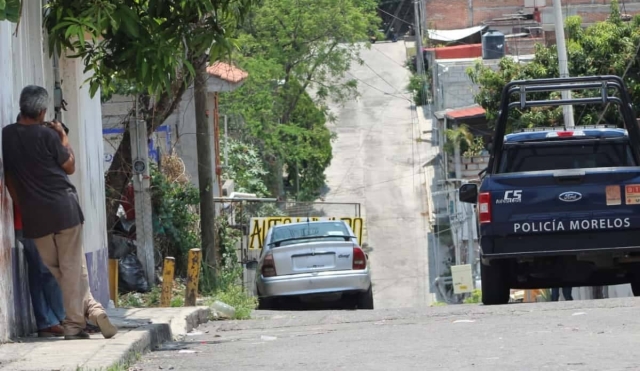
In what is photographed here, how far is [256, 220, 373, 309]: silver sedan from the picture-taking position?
1622 cm

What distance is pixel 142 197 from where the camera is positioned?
55.2 feet

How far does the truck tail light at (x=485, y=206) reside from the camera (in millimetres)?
11805

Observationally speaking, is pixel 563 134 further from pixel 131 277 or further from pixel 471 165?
pixel 471 165

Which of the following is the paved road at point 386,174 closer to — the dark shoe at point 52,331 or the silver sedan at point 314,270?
the silver sedan at point 314,270

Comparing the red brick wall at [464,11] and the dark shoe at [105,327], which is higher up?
the red brick wall at [464,11]

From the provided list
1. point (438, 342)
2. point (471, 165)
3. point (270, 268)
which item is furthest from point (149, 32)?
point (471, 165)

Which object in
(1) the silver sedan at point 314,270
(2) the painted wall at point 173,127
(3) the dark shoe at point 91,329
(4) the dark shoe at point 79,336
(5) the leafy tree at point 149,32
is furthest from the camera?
(2) the painted wall at point 173,127

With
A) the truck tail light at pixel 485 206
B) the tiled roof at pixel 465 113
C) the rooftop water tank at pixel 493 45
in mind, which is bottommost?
the truck tail light at pixel 485 206

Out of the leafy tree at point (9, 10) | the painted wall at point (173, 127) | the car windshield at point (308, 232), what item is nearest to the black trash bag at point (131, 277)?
the car windshield at point (308, 232)

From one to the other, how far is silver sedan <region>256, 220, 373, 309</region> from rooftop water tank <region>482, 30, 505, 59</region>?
24680 millimetres

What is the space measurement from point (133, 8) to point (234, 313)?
5197 mm

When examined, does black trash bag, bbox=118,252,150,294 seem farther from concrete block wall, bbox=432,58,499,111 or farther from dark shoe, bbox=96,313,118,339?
concrete block wall, bbox=432,58,499,111

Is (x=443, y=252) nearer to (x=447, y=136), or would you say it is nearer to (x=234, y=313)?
(x=447, y=136)

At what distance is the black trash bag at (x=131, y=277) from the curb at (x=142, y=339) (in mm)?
3807
